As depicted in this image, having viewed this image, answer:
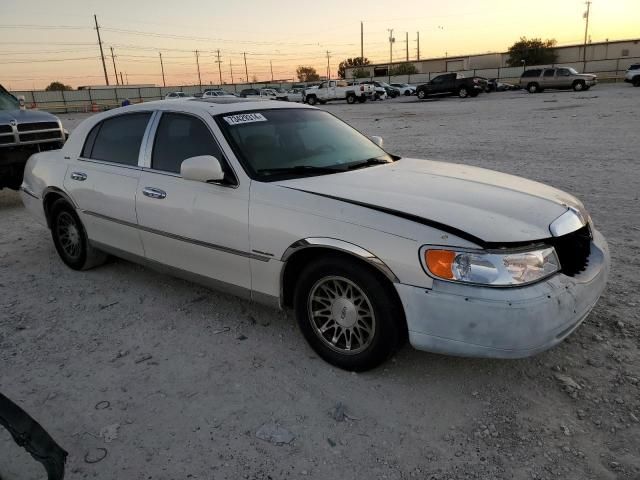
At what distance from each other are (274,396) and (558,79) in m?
40.6

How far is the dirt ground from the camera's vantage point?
2514 millimetres

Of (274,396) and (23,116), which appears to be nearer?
(274,396)

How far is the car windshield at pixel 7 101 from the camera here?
9243 mm

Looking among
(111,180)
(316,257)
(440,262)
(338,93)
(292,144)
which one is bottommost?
(338,93)

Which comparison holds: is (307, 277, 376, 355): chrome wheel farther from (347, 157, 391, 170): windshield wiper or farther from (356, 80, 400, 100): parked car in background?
(356, 80, 400, 100): parked car in background

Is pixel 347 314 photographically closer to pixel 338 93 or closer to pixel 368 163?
pixel 368 163

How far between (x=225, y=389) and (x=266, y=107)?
2254 millimetres

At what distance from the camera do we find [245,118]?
3.95m

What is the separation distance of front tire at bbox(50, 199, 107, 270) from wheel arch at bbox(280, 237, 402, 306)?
2.47m

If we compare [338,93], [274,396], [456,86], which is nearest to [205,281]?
[274,396]

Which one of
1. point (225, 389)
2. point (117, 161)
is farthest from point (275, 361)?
point (117, 161)

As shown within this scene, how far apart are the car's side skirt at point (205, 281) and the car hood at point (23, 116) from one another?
499cm

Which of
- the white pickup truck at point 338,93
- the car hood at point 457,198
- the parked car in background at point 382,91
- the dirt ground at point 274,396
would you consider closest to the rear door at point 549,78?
the parked car in background at point 382,91

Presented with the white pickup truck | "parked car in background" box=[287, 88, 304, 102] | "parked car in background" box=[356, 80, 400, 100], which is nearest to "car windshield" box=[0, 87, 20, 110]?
the white pickup truck
